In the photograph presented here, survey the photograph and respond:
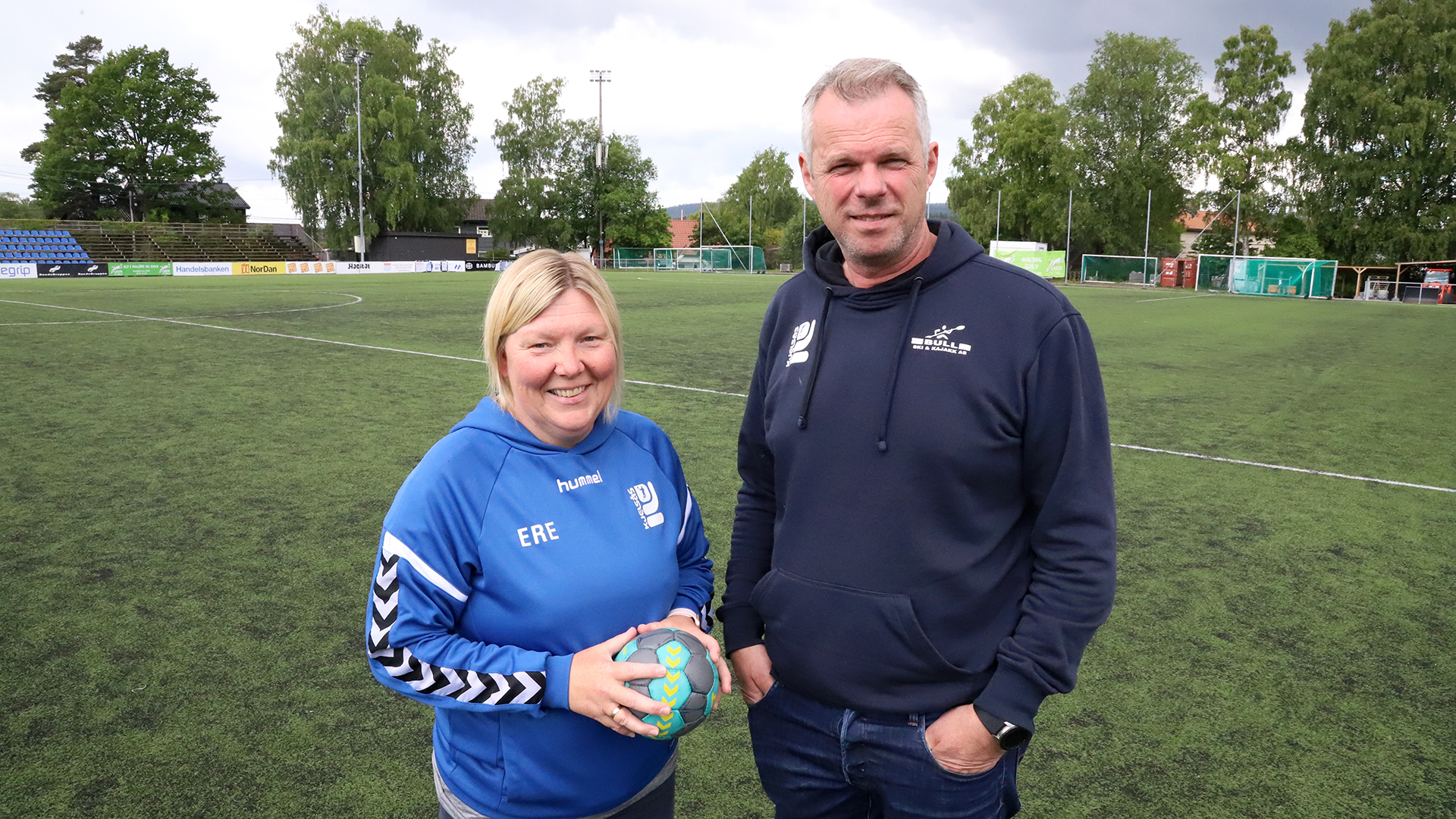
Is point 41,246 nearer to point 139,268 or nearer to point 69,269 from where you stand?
Result: point 139,268

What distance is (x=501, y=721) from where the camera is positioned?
5.90 ft

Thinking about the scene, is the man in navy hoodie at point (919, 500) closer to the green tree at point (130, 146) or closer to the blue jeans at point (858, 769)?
the blue jeans at point (858, 769)

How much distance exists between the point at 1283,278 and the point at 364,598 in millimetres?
45181

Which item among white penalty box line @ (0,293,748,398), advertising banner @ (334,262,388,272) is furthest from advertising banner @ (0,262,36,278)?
white penalty box line @ (0,293,748,398)

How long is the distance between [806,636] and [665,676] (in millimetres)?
323

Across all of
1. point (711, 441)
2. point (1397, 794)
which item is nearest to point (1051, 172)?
point (711, 441)

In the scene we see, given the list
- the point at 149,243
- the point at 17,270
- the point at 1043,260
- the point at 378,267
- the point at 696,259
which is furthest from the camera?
the point at 696,259

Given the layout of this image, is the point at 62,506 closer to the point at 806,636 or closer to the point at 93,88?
the point at 806,636

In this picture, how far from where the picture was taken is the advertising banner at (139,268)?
39.4 meters

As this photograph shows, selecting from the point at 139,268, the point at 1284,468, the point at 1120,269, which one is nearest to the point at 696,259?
the point at 1120,269

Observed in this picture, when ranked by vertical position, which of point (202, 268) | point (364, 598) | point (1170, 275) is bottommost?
point (364, 598)

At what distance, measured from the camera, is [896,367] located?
180 centimetres

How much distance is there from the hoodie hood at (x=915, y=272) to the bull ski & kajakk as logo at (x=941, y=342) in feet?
0.37

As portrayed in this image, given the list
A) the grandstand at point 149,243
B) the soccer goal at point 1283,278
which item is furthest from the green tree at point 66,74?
the soccer goal at point 1283,278
